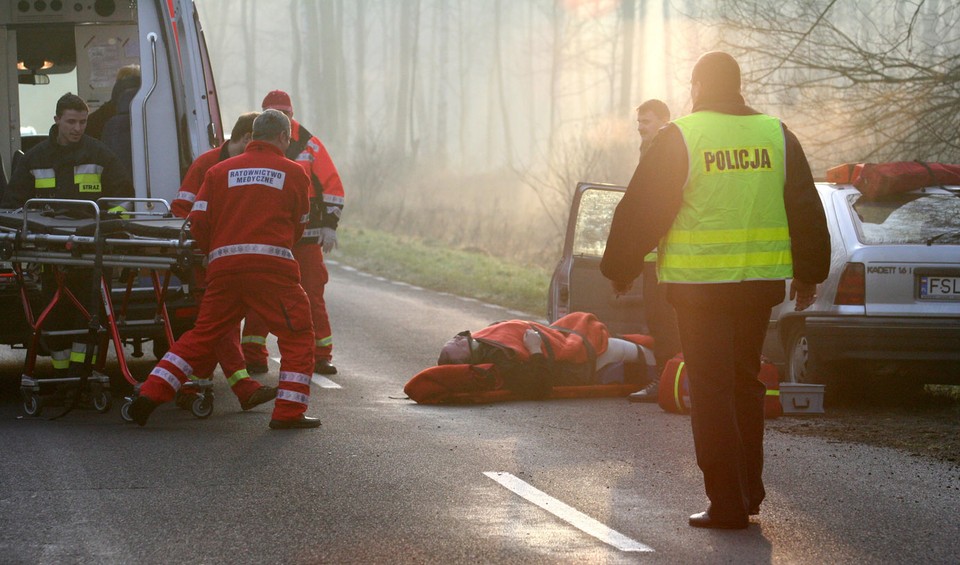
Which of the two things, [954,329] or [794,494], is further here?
[954,329]

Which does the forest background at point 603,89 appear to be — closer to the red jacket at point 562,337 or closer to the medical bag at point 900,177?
the medical bag at point 900,177

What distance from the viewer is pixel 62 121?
395 inches

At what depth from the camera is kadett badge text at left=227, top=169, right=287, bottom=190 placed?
8.33 metres

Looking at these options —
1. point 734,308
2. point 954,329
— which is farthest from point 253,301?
point 954,329

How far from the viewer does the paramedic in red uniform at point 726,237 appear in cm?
594

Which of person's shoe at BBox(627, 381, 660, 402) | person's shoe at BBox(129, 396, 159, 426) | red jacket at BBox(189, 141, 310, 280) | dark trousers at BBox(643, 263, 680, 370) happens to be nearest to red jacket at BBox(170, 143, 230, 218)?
red jacket at BBox(189, 141, 310, 280)

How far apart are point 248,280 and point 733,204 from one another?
3342mm

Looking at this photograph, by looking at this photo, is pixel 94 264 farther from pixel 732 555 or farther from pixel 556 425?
pixel 732 555

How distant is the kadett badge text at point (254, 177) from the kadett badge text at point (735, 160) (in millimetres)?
3214

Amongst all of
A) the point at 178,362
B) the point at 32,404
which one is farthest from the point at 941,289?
the point at 32,404

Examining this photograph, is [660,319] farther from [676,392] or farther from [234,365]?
[234,365]

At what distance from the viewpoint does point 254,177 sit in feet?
27.4

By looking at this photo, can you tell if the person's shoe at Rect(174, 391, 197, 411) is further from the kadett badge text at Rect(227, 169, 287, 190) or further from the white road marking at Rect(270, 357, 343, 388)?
the white road marking at Rect(270, 357, 343, 388)

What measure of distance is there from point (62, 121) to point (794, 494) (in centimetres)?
593
